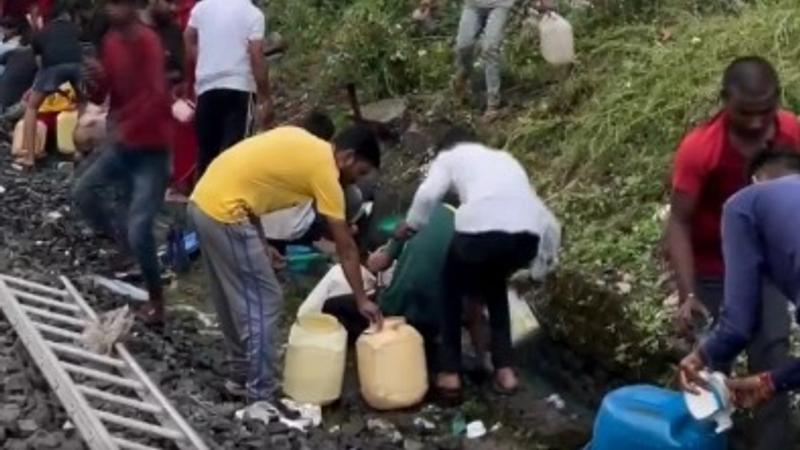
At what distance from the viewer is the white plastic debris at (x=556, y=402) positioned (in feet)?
27.9

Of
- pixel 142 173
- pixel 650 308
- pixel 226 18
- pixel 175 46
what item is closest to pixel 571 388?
pixel 650 308

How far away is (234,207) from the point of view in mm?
7562

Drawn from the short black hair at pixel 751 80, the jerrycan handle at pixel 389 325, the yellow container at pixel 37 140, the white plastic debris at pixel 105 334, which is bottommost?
the yellow container at pixel 37 140

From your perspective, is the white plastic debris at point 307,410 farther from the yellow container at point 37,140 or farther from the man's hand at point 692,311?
the yellow container at point 37,140

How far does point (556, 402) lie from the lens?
28.0ft

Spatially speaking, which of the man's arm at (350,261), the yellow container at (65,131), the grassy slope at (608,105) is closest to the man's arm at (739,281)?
the man's arm at (350,261)

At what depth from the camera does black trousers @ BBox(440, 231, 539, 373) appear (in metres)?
8.00

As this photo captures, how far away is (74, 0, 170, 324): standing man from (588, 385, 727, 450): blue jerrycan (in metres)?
3.55

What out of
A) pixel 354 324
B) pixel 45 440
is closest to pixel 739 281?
pixel 45 440

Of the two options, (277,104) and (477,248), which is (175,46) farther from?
(477,248)

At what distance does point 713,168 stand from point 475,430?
8.79ft

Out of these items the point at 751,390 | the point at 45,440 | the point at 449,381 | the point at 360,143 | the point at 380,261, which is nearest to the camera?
the point at 751,390

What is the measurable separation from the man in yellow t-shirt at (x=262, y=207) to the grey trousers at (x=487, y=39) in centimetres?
380

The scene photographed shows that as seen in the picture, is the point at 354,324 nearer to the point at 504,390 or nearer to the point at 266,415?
the point at 504,390
